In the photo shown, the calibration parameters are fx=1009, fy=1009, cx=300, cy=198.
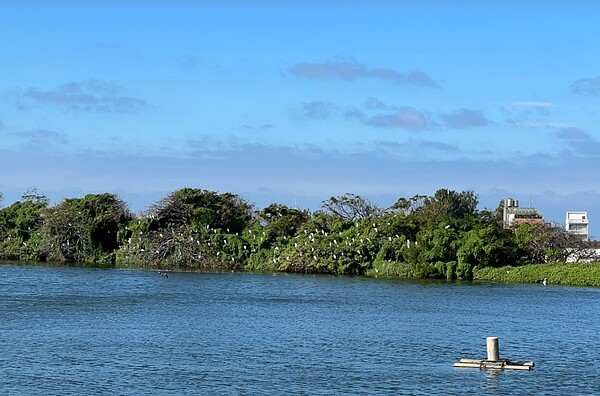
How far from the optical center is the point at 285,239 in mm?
87438

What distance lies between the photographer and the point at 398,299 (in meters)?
58.6

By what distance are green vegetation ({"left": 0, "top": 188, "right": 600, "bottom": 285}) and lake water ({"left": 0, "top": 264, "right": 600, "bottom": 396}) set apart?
7167 millimetres

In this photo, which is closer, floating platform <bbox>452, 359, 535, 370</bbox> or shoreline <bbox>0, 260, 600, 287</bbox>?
floating platform <bbox>452, 359, 535, 370</bbox>

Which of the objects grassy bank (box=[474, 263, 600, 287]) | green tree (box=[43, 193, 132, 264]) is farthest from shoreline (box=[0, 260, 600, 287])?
green tree (box=[43, 193, 132, 264])

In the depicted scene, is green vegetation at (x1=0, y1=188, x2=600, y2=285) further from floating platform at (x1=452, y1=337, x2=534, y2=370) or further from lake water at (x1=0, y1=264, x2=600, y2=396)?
floating platform at (x1=452, y1=337, x2=534, y2=370)

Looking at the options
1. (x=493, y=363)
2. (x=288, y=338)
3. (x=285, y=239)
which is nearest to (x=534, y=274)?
(x=285, y=239)

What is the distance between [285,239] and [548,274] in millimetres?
24256

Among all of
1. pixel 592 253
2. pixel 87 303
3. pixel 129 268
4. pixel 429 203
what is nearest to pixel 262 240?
pixel 129 268

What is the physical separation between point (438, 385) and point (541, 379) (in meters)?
3.62

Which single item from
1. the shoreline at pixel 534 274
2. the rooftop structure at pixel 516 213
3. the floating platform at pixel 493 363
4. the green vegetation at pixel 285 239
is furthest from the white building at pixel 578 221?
the floating platform at pixel 493 363

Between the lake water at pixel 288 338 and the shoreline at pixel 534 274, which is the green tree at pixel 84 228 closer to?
the lake water at pixel 288 338

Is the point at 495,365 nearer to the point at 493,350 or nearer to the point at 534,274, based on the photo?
the point at 493,350

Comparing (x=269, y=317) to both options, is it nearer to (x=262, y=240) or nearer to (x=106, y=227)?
(x=262, y=240)

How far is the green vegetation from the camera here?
7575 cm
